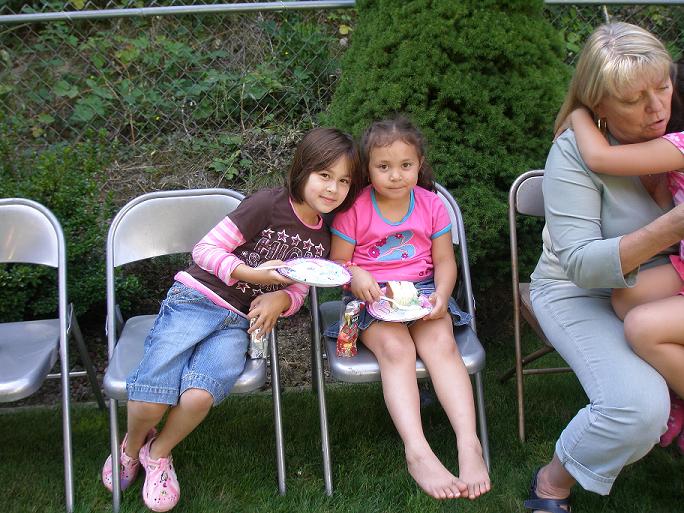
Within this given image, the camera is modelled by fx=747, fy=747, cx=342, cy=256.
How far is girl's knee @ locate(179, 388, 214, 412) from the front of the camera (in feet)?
8.62

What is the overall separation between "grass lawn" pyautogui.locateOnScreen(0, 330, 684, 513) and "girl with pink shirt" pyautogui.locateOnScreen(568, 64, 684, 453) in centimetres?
65

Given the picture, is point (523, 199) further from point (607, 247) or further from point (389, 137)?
point (607, 247)

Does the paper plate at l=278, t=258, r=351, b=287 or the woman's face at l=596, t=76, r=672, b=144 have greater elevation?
the woman's face at l=596, t=76, r=672, b=144

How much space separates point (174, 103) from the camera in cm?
504

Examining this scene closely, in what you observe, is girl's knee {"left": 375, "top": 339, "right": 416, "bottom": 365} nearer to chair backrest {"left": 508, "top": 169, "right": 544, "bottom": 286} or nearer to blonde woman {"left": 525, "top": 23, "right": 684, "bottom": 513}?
blonde woman {"left": 525, "top": 23, "right": 684, "bottom": 513}

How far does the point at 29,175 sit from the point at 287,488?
2.35 metres

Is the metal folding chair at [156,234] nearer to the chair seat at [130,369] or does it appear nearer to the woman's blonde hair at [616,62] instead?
the chair seat at [130,369]

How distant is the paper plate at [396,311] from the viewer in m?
2.79

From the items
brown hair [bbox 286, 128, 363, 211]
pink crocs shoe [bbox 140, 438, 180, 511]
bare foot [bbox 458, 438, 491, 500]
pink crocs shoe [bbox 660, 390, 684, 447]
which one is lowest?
pink crocs shoe [bbox 140, 438, 180, 511]

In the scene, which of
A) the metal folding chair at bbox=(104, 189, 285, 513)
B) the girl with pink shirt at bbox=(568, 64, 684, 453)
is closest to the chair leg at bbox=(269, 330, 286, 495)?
the metal folding chair at bbox=(104, 189, 285, 513)

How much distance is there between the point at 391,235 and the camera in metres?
3.05

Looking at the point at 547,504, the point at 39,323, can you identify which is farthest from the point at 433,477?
the point at 39,323

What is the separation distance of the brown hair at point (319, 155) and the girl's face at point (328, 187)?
0.06ft

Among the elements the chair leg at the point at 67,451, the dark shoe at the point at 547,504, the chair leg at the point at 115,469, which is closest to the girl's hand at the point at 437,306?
the dark shoe at the point at 547,504
